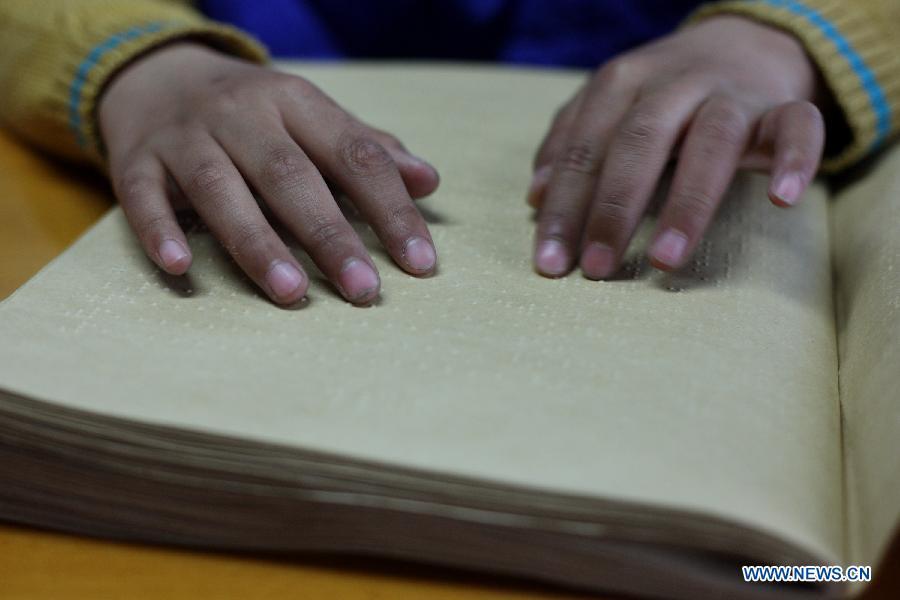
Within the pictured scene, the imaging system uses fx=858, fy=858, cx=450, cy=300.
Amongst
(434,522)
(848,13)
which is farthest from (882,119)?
(434,522)

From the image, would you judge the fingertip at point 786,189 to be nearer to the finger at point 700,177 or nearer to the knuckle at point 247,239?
the finger at point 700,177

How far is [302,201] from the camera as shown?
16.5 inches

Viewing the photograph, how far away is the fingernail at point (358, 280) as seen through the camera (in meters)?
0.39

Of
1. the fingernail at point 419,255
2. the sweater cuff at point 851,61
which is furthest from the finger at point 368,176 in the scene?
the sweater cuff at point 851,61

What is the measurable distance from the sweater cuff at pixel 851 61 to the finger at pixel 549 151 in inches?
5.8

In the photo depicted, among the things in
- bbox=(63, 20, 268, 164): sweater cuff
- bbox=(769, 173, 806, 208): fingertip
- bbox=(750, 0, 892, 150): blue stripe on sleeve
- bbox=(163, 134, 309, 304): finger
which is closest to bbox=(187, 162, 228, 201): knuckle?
bbox=(163, 134, 309, 304): finger

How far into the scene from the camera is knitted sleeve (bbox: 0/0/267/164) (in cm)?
55

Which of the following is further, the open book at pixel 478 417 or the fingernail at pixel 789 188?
the fingernail at pixel 789 188

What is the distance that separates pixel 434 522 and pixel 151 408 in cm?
11

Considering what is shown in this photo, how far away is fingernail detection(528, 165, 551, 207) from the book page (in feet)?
0.55

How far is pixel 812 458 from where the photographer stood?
0.32 meters

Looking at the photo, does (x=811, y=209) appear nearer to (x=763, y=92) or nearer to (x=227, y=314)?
(x=763, y=92)

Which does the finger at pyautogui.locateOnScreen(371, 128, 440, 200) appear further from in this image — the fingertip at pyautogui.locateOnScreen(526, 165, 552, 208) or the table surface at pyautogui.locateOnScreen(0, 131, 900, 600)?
the table surface at pyautogui.locateOnScreen(0, 131, 900, 600)

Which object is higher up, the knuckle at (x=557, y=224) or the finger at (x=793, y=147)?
the finger at (x=793, y=147)
